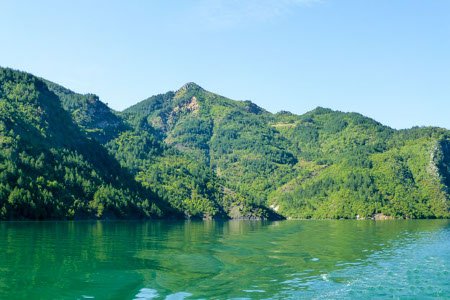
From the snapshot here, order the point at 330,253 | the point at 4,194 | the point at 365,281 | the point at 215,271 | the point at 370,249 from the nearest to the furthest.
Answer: the point at 365,281 → the point at 215,271 → the point at 330,253 → the point at 370,249 → the point at 4,194

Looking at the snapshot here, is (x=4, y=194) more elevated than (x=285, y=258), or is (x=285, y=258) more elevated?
(x=4, y=194)

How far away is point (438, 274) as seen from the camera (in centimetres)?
5847

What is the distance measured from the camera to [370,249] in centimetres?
8869

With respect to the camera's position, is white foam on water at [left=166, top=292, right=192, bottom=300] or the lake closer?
white foam on water at [left=166, top=292, right=192, bottom=300]

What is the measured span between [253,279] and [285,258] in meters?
21.3

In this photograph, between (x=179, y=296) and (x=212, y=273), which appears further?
(x=212, y=273)

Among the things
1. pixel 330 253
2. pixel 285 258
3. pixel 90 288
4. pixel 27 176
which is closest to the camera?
pixel 90 288

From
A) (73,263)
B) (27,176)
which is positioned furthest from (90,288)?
(27,176)

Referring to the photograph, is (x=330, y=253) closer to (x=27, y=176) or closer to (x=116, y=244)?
(x=116, y=244)

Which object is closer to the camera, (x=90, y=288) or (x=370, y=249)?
(x=90, y=288)

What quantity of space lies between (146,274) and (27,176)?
159771 mm

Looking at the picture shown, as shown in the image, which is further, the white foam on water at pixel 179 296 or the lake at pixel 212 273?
the lake at pixel 212 273

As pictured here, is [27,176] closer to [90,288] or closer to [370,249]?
[370,249]

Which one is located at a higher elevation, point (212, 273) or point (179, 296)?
point (179, 296)
